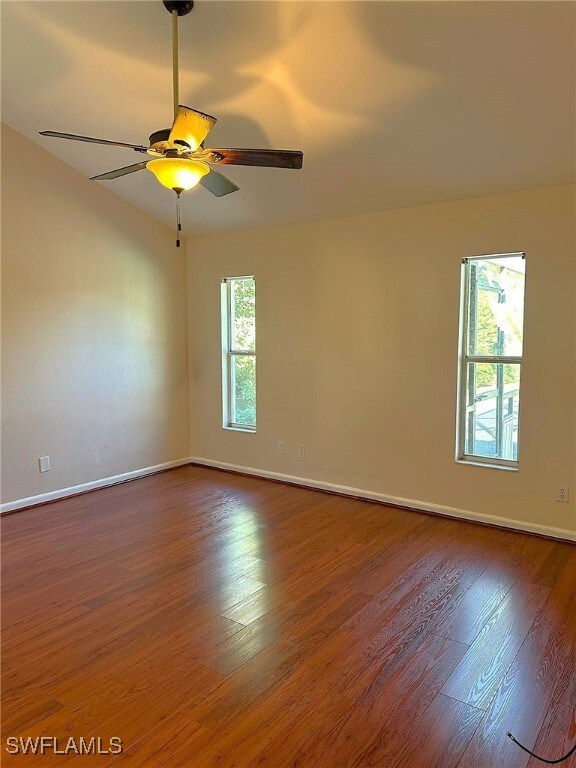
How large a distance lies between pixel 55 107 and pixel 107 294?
1.62m

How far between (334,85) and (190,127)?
1129 mm

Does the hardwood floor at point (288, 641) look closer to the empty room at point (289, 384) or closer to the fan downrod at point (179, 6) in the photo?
the empty room at point (289, 384)

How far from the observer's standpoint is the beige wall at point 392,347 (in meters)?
3.60

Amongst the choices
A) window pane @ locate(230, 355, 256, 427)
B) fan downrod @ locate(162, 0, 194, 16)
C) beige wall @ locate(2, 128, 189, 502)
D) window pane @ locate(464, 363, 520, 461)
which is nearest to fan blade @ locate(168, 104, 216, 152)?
fan downrod @ locate(162, 0, 194, 16)

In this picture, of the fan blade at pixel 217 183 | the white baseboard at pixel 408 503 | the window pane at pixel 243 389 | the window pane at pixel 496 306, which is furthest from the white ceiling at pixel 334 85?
the white baseboard at pixel 408 503

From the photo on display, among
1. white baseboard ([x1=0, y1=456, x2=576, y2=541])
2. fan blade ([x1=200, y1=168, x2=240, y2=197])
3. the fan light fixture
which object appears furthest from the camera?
white baseboard ([x1=0, y1=456, x2=576, y2=541])

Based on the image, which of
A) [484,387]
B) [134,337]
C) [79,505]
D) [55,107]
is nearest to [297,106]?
[55,107]

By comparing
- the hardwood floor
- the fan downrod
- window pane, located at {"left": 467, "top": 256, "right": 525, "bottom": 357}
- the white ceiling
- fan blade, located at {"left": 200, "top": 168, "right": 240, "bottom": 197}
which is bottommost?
the hardwood floor

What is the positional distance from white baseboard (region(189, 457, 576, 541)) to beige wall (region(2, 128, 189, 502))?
0.90 meters

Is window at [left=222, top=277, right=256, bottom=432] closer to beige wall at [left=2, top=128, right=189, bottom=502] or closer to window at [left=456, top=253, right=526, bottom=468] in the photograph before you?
beige wall at [left=2, top=128, right=189, bottom=502]

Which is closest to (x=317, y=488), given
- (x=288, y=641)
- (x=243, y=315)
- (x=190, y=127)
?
(x=243, y=315)

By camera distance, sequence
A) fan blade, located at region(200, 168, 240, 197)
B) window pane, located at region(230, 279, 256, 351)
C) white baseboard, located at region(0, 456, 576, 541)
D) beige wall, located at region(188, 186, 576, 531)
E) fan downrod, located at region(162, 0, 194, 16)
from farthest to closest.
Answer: window pane, located at region(230, 279, 256, 351), white baseboard, located at region(0, 456, 576, 541), beige wall, located at region(188, 186, 576, 531), fan blade, located at region(200, 168, 240, 197), fan downrod, located at region(162, 0, 194, 16)

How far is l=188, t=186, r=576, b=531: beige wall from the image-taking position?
360 centimetres

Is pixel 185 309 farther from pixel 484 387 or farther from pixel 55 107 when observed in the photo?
pixel 484 387
